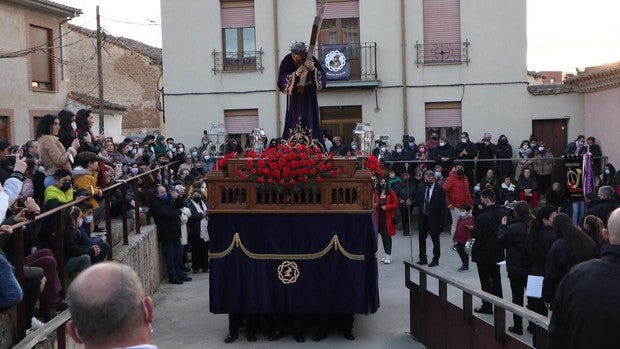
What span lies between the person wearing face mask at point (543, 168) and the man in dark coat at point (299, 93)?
1141 cm

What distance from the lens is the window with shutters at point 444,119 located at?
925 inches

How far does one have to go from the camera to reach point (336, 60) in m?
23.4

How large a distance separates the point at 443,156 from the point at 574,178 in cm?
393

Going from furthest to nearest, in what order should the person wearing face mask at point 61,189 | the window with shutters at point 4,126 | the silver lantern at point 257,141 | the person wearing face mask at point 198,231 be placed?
the window with shutters at point 4,126 < the person wearing face mask at point 198,231 < the silver lantern at point 257,141 < the person wearing face mask at point 61,189

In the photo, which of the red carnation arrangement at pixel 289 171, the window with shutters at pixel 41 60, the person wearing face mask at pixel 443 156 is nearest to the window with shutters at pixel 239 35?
the person wearing face mask at pixel 443 156

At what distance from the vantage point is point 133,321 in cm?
263

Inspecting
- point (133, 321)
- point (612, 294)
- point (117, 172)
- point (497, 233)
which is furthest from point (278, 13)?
point (133, 321)

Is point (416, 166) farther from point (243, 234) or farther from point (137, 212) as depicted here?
point (243, 234)

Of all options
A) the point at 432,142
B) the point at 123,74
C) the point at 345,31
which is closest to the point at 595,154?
the point at 432,142

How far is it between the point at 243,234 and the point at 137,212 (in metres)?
3.22

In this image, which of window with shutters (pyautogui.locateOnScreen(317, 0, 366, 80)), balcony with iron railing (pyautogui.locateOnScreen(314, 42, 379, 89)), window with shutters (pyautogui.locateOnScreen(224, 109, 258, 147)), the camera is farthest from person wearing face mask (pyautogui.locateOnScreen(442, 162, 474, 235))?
the camera

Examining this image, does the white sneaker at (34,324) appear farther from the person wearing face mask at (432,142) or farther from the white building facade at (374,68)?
the white building facade at (374,68)

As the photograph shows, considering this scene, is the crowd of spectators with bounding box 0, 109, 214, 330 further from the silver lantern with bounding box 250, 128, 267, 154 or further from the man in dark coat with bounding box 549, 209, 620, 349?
the man in dark coat with bounding box 549, 209, 620, 349

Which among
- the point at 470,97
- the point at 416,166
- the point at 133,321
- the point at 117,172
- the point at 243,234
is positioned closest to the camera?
the point at 133,321
